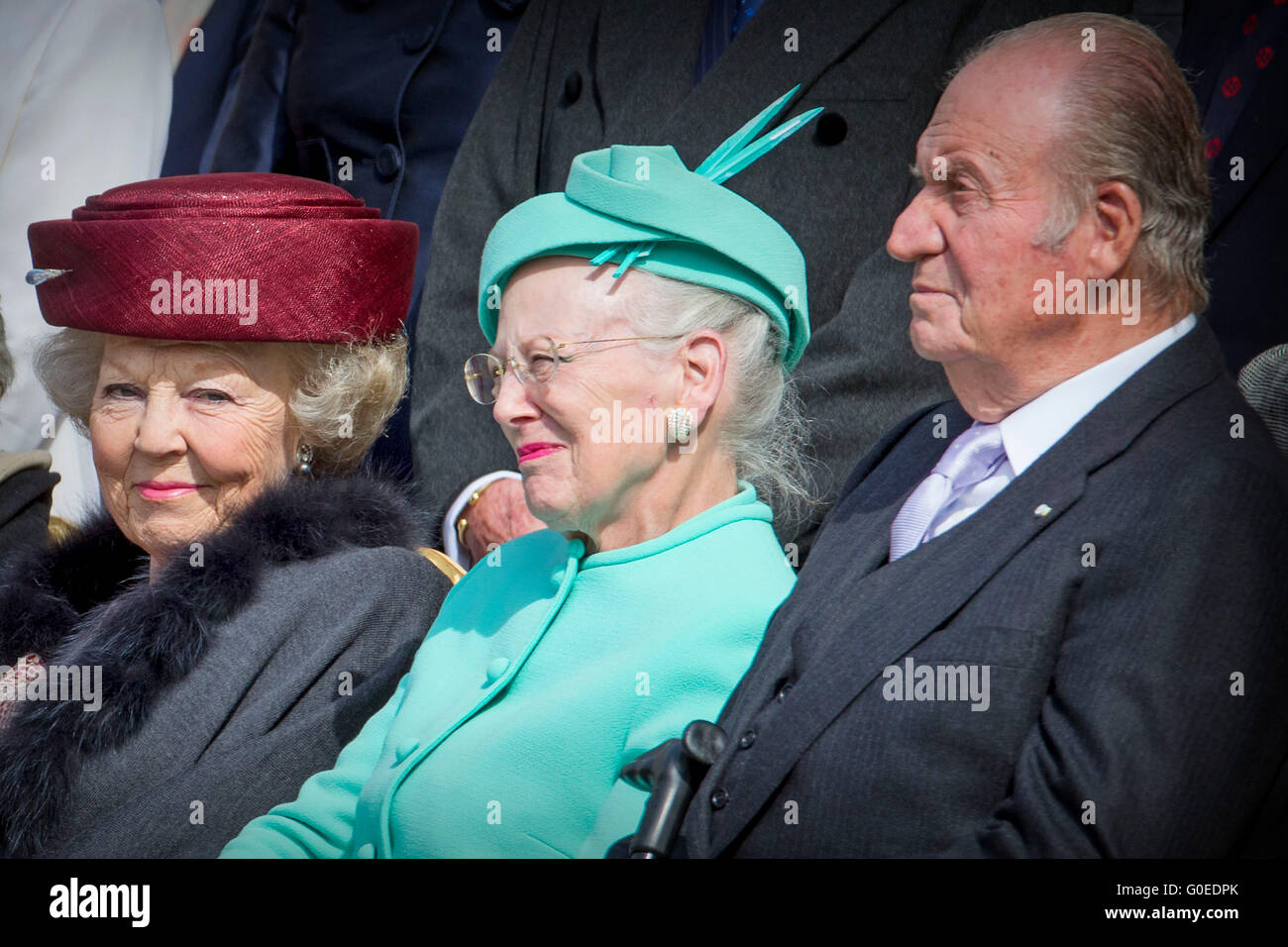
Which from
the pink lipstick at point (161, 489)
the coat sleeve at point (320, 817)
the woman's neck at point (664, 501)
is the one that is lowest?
the coat sleeve at point (320, 817)

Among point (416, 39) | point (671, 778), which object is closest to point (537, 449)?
point (671, 778)

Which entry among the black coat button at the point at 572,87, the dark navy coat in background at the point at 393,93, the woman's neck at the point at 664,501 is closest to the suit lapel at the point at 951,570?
the woman's neck at the point at 664,501

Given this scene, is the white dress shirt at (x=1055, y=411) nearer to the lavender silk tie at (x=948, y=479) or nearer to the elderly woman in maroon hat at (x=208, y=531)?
the lavender silk tie at (x=948, y=479)

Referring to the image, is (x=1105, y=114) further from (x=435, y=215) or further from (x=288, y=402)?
(x=435, y=215)

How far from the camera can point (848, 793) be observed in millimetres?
2279

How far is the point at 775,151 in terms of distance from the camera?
3.55 meters

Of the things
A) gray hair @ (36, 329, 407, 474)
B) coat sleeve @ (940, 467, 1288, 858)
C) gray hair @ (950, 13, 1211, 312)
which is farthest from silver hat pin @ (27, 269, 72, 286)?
coat sleeve @ (940, 467, 1288, 858)

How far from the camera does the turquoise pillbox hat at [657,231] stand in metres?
2.72

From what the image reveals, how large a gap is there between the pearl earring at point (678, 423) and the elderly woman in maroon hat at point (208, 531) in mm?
879

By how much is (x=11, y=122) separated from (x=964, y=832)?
370 centimetres

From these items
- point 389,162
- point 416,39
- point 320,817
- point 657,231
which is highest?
point 416,39

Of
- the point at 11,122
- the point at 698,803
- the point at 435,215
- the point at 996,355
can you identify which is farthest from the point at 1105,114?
the point at 11,122

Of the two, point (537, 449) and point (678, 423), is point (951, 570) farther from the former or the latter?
Result: point (537, 449)

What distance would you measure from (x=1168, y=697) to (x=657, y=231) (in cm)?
123
